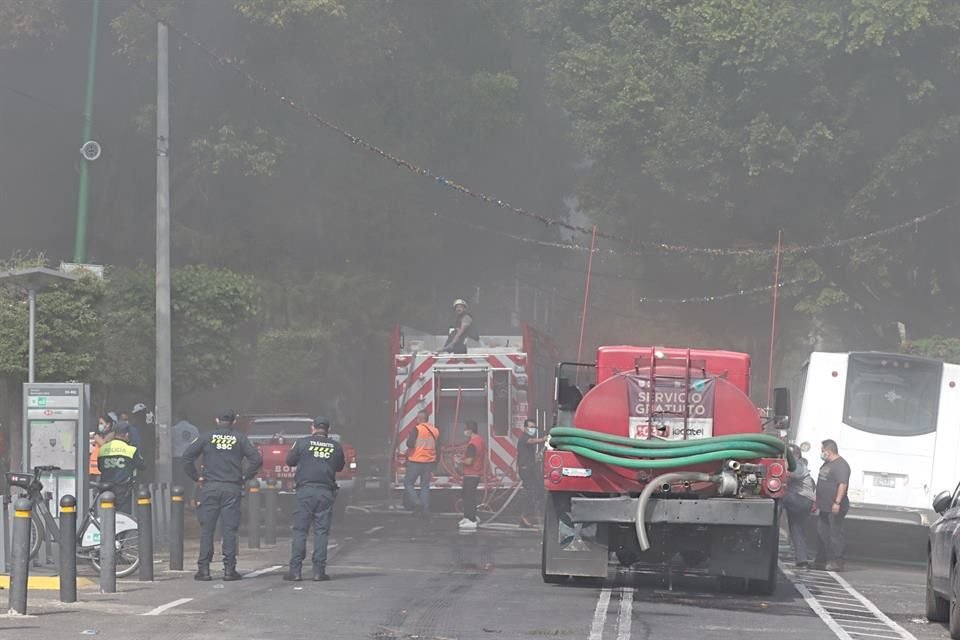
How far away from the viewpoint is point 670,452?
50.5 feet

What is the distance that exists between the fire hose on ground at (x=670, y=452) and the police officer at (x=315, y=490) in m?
2.86

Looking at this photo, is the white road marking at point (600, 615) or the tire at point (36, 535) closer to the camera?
the white road marking at point (600, 615)

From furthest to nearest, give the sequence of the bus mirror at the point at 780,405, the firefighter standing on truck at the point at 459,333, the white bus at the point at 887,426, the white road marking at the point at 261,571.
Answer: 1. the firefighter standing on truck at the point at 459,333
2. the white bus at the point at 887,426
3. the bus mirror at the point at 780,405
4. the white road marking at the point at 261,571

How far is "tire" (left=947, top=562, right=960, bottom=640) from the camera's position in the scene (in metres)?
13.1

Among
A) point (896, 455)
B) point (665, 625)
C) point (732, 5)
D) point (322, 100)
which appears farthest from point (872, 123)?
point (665, 625)

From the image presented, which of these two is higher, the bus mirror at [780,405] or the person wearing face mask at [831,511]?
the bus mirror at [780,405]

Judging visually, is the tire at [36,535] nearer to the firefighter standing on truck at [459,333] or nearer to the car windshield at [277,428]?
the car windshield at [277,428]

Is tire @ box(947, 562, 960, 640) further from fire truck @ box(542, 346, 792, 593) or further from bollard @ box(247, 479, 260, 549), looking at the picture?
bollard @ box(247, 479, 260, 549)

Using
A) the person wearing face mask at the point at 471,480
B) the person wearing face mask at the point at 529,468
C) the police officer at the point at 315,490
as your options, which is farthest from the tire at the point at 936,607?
the person wearing face mask at the point at 529,468

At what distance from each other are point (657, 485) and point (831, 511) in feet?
21.1

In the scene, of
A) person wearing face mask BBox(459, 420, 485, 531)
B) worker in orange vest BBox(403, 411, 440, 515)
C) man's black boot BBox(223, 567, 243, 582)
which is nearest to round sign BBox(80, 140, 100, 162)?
worker in orange vest BBox(403, 411, 440, 515)

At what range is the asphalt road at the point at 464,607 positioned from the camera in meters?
12.6

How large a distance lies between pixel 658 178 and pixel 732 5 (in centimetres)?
459

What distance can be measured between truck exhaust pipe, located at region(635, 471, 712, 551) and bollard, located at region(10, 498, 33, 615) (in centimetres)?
543
